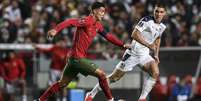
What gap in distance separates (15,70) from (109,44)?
265cm

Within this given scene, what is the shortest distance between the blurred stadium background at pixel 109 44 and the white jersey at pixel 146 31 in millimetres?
1472

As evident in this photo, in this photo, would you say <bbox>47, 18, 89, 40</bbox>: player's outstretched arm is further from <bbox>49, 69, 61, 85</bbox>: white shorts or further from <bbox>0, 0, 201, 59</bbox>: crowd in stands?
<bbox>0, 0, 201, 59</bbox>: crowd in stands

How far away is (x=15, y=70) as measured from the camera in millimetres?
22484

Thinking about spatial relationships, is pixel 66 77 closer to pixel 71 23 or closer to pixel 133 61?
pixel 71 23

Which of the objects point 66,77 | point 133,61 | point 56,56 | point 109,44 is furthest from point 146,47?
point 109,44

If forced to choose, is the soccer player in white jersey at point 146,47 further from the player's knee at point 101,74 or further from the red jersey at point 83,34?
the red jersey at point 83,34

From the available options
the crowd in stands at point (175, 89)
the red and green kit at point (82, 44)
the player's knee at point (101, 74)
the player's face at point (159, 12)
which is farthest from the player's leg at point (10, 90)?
the player's face at point (159, 12)

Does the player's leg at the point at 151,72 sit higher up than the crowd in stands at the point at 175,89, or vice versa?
the player's leg at the point at 151,72

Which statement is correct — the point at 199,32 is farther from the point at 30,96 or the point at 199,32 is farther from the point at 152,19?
the point at 152,19

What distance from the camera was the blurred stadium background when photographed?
2186 cm

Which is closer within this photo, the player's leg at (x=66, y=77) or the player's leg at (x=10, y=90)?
the player's leg at (x=66, y=77)

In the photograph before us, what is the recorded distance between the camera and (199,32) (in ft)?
83.0

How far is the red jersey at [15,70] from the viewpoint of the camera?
22.4 meters

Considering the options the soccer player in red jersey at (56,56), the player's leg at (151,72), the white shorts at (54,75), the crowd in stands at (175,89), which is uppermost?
the player's leg at (151,72)
